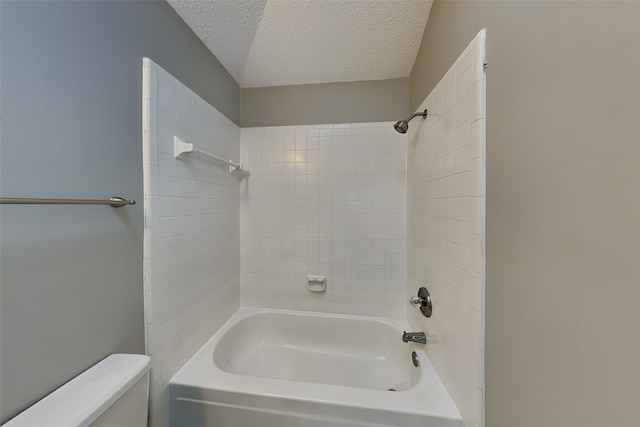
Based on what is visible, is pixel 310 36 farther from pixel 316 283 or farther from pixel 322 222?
pixel 316 283

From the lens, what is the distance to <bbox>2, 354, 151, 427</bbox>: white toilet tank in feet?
1.90

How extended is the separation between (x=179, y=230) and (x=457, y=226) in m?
1.31

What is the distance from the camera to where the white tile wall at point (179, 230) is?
0.99m

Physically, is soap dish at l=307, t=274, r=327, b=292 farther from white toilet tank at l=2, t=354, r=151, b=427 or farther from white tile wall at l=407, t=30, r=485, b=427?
white toilet tank at l=2, t=354, r=151, b=427

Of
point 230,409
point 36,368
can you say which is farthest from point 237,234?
point 36,368

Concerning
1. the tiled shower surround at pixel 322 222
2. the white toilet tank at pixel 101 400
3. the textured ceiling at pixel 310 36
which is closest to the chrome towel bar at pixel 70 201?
the tiled shower surround at pixel 322 222

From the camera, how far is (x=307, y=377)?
1.62 metres

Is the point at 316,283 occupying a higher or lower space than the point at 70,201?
lower

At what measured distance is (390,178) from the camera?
177 cm

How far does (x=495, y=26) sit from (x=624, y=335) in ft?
2.73

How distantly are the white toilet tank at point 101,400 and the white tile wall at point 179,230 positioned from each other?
0.21m

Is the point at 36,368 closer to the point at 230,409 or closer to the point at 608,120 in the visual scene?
the point at 230,409

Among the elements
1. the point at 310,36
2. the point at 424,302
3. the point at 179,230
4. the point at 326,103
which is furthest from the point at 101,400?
the point at 326,103

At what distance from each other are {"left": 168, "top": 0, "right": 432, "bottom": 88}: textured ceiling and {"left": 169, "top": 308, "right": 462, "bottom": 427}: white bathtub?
1872 mm
